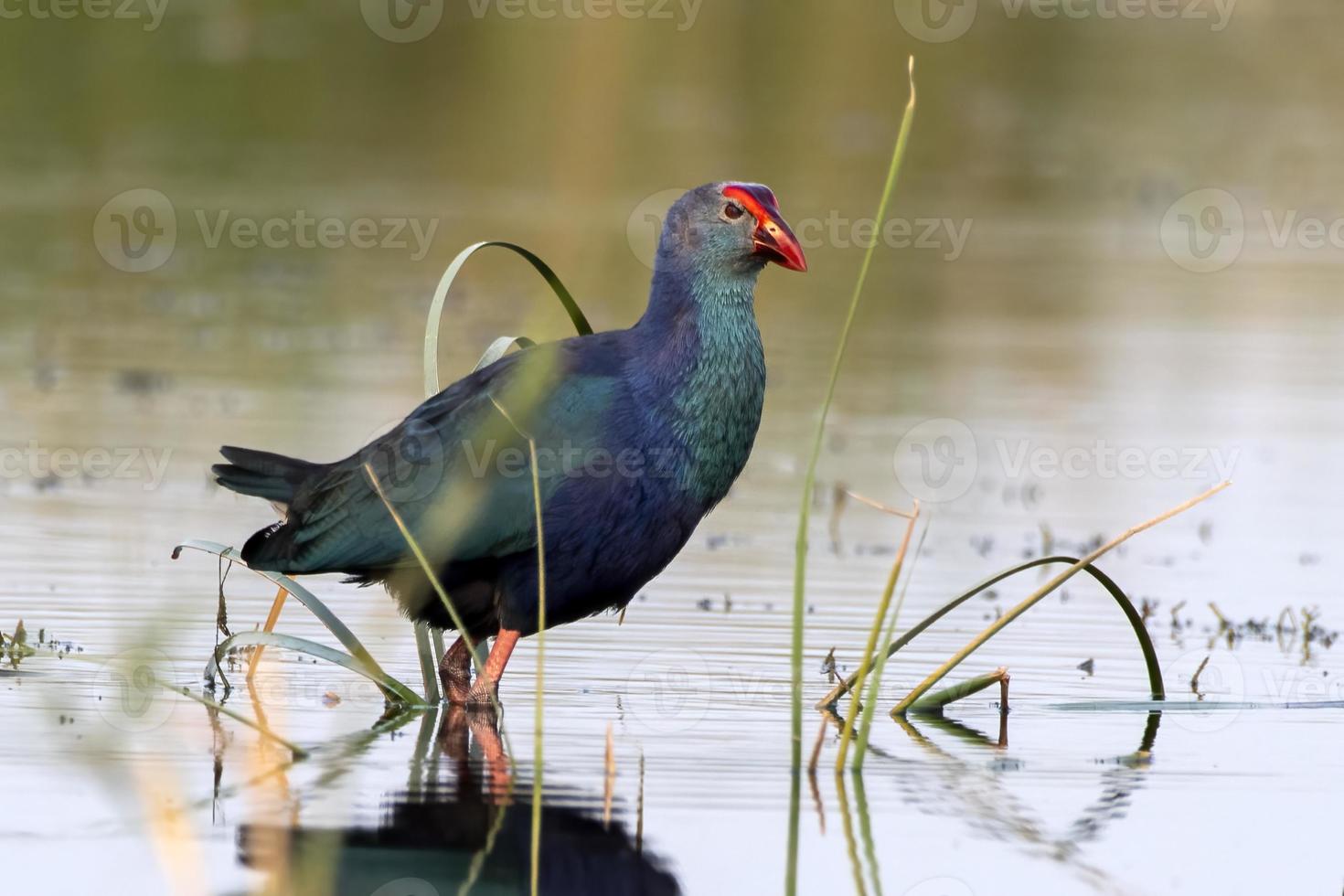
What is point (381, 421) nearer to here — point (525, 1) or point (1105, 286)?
point (1105, 286)

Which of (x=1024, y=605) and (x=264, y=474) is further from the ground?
(x=264, y=474)

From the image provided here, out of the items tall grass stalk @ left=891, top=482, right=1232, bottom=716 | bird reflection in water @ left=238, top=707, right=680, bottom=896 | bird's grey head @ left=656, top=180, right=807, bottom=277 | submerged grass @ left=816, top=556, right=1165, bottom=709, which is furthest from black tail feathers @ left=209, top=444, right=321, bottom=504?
tall grass stalk @ left=891, top=482, right=1232, bottom=716

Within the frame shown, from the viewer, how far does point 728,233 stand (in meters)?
5.85

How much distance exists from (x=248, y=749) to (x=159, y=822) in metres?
0.85

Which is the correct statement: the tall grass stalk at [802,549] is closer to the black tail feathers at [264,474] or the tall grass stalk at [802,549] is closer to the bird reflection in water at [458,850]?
the bird reflection in water at [458,850]

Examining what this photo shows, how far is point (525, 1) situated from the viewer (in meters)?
31.0

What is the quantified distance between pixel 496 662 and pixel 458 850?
130 centimetres

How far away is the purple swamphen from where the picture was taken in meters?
5.62

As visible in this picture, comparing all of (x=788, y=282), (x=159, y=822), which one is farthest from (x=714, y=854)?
(x=788, y=282)

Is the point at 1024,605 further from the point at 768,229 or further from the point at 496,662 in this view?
the point at 496,662

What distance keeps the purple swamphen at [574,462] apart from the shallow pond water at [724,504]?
36cm

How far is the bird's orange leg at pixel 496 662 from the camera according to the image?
580 cm

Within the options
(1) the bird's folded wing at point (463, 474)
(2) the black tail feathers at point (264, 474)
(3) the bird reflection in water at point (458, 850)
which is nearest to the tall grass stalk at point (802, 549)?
(3) the bird reflection in water at point (458, 850)

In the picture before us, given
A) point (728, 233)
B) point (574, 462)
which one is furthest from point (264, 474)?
point (728, 233)
